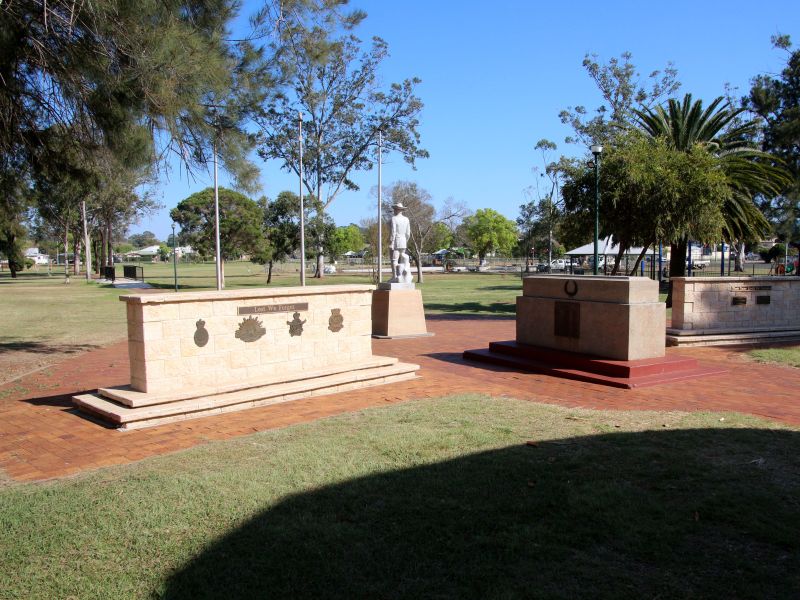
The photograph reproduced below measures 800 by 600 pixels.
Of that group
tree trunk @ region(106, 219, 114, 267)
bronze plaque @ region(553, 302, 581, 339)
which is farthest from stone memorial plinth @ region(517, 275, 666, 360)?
tree trunk @ region(106, 219, 114, 267)

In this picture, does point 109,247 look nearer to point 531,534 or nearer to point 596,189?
point 596,189

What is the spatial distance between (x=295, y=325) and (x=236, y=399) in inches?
56.2

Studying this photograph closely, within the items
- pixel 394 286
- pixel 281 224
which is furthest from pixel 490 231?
pixel 394 286

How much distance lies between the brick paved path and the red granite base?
23 centimetres

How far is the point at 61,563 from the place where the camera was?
12.1 ft

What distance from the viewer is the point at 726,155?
19938mm

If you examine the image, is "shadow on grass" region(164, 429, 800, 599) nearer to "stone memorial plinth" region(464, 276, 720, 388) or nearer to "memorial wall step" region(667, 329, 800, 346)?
"stone memorial plinth" region(464, 276, 720, 388)

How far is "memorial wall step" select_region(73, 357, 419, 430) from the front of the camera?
6.99 metres

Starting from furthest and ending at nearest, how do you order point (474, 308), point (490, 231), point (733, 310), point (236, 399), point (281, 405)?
point (490, 231) < point (474, 308) < point (733, 310) < point (281, 405) < point (236, 399)

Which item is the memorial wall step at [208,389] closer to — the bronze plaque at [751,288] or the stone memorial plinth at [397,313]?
the stone memorial plinth at [397,313]

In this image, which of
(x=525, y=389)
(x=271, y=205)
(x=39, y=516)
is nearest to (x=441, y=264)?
(x=271, y=205)

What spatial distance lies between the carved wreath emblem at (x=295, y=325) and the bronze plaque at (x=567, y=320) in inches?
175

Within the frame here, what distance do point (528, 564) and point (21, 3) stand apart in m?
9.73

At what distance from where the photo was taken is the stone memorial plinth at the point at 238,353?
7.25 meters
